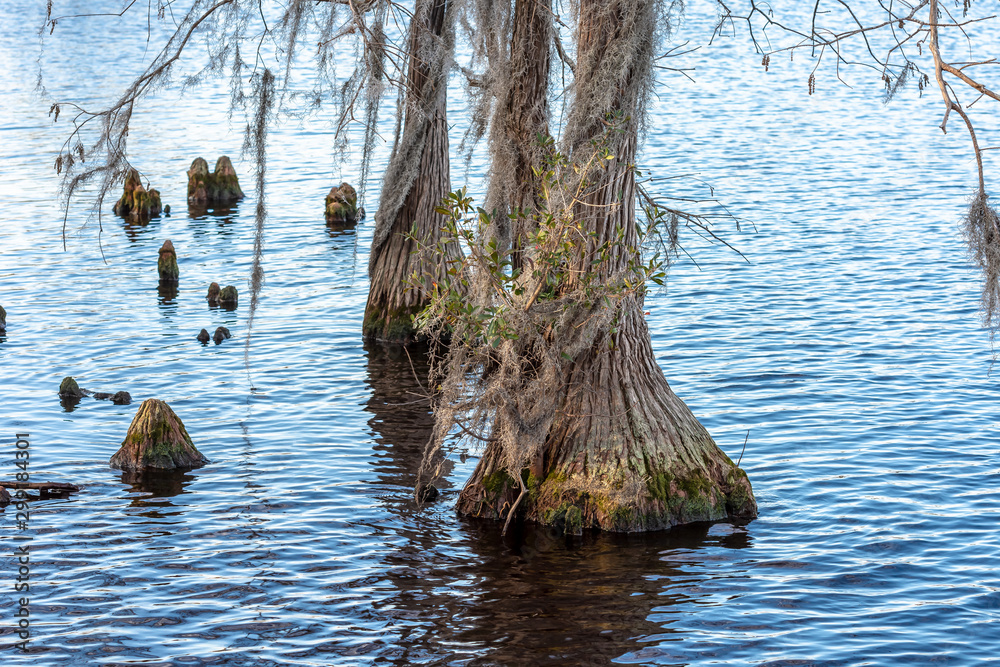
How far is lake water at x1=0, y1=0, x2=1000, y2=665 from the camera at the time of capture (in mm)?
8930

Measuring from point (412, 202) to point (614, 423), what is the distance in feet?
23.6

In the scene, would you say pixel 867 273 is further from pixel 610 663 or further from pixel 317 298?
pixel 610 663

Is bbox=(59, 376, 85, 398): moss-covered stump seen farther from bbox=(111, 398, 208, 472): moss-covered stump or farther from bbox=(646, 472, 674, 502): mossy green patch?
bbox=(646, 472, 674, 502): mossy green patch

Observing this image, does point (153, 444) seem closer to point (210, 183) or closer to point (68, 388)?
point (68, 388)

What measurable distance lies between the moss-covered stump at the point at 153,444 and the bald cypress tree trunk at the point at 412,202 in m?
4.21

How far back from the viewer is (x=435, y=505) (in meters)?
11.6

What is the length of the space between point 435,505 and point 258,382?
493cm

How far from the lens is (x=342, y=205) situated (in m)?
24.2

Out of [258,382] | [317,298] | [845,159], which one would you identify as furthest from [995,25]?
[258,382]

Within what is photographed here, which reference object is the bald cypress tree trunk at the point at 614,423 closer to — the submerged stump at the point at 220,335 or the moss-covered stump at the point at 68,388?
the moss-covered stump at the point at 68,388

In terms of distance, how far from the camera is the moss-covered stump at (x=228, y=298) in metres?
19.0

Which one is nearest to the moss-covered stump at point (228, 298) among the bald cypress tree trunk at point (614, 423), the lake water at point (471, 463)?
the lake water at point (471, 463)

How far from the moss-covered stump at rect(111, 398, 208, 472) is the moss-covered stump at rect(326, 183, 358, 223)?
12303 millimetres

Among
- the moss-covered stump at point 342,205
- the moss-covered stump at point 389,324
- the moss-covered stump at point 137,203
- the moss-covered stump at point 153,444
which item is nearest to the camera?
the moss-covered stump at point 153,444
